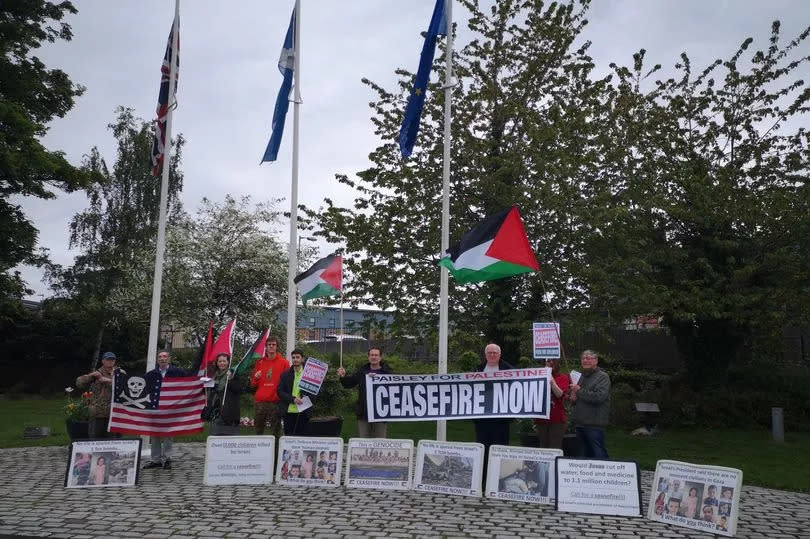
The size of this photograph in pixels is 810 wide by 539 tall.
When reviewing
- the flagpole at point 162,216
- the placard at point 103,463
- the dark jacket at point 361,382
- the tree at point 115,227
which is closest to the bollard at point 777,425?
the dark jacket at point 361,382

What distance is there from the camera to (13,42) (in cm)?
2130

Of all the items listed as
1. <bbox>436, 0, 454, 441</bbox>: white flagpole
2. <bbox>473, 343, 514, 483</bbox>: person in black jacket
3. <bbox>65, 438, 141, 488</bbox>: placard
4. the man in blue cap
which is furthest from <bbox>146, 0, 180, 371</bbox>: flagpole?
<bbox>473, 343, 514, 483</bbox>: person in black jacket

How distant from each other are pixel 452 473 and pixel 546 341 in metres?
2.21

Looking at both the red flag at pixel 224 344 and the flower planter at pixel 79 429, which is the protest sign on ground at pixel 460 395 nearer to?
the red flag at pixel 224 344

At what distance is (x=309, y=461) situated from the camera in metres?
9.38

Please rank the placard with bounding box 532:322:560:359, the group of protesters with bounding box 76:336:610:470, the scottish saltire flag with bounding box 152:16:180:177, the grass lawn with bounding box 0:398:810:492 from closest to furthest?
the group of protesters with bounding box 76:336:610:470
the placard with bounding box 532:322:560:359
the grass lawn with bounding box 0:398:810:492
the scottish saltire flag with bounding box 152:16:180:177

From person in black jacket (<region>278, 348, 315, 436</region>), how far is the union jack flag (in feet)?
5.11

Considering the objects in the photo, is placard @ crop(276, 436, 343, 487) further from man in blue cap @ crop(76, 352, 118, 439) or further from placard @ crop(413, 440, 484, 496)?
man in blue cap @ crop(76, 352, 118, 439)

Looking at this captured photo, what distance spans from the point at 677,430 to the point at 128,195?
2892 centimetres

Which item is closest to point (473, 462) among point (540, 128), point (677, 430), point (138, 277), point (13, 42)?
point (540, 128)

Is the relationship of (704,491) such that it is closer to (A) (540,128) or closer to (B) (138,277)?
(A) (540,128)

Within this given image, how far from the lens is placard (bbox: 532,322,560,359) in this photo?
30.8 ft

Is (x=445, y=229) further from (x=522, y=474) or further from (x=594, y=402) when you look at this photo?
(x=522, y=474)

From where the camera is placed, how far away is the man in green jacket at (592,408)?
8.77m
